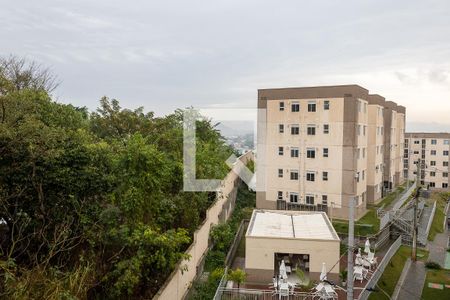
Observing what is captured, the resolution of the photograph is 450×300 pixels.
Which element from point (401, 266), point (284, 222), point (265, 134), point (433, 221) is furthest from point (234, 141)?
point (433, 221)

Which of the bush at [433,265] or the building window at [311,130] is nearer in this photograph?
the bush at [433,265]

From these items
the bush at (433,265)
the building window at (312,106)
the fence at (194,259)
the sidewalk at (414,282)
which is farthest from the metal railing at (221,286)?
the building window at (312,106)

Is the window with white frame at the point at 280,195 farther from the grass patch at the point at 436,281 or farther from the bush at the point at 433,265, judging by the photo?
the grass patch at the point at 436,281

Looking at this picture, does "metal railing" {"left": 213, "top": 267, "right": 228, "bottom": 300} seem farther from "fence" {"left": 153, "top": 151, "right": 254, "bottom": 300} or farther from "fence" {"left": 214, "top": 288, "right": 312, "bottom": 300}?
"fence" {"left": 153, "top": 151, "right": 254, "bottom": 300}

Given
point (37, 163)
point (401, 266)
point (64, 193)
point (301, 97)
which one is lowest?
point (401, 266)

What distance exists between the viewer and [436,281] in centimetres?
1248

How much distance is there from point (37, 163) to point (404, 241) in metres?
16.1

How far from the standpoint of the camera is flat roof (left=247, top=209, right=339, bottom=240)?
11.8 meters

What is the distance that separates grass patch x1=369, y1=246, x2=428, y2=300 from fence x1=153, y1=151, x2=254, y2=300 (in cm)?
541

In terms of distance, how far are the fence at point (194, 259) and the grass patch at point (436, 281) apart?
7443mm

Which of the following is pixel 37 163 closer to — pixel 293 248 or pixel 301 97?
pixel 293 248

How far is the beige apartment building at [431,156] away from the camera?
39.8 m

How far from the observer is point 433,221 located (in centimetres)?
2144

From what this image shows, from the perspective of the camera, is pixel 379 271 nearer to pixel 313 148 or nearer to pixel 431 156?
pixel 313 148
